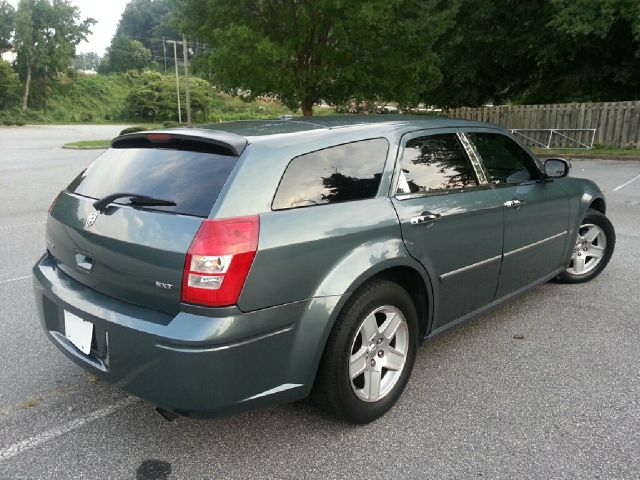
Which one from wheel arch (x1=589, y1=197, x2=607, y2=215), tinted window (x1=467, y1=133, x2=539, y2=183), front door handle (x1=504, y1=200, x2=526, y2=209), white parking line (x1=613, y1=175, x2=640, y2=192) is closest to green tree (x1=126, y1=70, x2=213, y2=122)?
white parking line (x1=613, y1=175, x2=640, y2=192)

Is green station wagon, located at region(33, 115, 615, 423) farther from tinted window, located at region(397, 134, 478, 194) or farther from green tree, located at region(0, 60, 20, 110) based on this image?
green tree, located at region(0, 60, 20, 110)

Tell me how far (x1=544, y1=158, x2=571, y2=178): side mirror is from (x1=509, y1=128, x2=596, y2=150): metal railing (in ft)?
47.5

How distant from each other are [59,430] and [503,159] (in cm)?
328

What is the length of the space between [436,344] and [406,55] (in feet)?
49.4

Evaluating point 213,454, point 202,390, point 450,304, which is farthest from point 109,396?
point 450,304

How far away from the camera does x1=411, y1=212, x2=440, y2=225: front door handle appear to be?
2.81m

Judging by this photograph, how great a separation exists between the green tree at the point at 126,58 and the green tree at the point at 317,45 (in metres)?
100

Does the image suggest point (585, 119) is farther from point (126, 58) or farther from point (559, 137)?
Answer: point (126, 58)

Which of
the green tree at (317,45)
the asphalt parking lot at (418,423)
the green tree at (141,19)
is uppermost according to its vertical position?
the green tree at (141,19)

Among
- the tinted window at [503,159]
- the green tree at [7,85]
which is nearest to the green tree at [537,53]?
the tinted window at [503,159]

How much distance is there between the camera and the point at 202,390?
213 cm

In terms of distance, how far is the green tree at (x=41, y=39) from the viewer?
223 feet

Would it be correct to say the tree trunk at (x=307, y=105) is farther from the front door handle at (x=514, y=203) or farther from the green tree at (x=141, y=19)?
the green tree at (x=141, y=19)

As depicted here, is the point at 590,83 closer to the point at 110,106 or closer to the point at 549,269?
the point at 549,269
